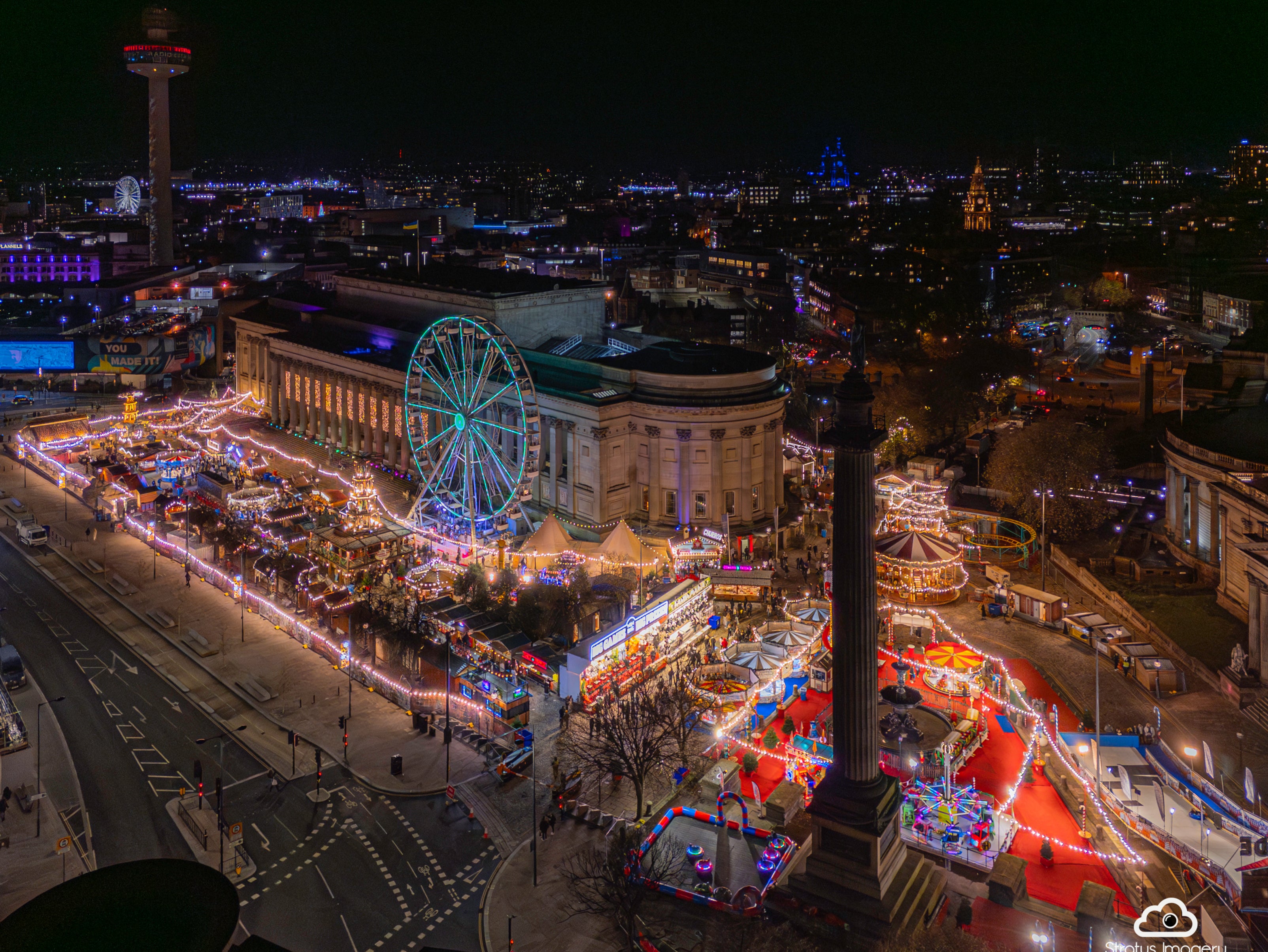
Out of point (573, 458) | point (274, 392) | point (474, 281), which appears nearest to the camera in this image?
point (573, 458)

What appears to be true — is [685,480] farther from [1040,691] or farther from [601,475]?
[1040,691]

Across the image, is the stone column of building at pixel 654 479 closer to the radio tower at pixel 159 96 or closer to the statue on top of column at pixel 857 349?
the statue on top of column at pixel 857 349

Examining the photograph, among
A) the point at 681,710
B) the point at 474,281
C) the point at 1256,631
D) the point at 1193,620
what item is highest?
the point at 474,281

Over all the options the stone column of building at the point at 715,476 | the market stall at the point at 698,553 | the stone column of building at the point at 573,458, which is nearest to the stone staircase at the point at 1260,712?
the market stall at the point at 698,553

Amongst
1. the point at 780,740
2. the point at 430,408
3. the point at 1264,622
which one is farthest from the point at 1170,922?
the point at 430,408

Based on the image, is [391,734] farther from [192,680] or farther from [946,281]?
[946,281]

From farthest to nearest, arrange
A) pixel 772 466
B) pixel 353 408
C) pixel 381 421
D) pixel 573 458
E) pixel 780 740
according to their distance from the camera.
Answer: pixel 353 408, pixel 381 421, pixel 772 466, pixel 573 458, pixel 780 740
